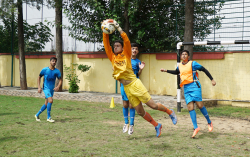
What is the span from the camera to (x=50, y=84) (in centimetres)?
811

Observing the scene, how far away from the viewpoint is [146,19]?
14031mm

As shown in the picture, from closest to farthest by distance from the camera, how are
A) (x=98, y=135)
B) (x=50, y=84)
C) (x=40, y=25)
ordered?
(x=98, y=135), (x=50, y=84), (x=40, y=25)

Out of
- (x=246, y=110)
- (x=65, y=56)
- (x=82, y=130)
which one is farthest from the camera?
(x=65, y=56)

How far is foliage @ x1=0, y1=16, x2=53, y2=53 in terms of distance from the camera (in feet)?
59.0

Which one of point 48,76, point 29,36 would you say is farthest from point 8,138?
point 29,36

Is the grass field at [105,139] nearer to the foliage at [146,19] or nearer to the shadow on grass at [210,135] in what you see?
the shadow on grass at [210,135]

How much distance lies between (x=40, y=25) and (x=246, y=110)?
13550 millimetres

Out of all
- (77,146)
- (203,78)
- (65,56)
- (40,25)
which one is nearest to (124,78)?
(77,146)

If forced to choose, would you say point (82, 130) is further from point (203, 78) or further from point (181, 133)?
point (203, 78)

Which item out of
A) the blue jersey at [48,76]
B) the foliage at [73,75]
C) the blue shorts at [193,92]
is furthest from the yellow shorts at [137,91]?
the foliage at [73,75]

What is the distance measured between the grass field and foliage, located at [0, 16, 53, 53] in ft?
33.3

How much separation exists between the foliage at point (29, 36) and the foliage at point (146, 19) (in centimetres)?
454

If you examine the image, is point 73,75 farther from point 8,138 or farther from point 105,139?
point 105,139

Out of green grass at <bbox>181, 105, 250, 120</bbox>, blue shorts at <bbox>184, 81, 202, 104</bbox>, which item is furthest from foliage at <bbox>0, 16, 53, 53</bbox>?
blue shorts at <bbox>184, 81, 202, 104</bbox>
